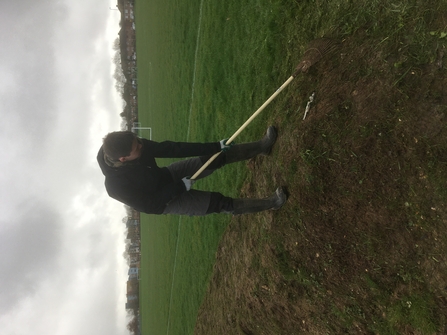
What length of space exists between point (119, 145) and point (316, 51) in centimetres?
254

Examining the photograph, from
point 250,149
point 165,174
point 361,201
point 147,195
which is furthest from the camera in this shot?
point 250,149

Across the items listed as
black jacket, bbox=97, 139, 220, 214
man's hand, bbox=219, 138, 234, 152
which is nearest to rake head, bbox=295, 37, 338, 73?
man's hand, bbox=219, 138, 234, 152

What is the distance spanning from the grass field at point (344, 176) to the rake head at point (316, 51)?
8 centimetres

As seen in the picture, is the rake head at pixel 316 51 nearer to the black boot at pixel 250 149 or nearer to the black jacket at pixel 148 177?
the black boot at pixel 250 149

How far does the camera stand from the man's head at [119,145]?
3354 mm

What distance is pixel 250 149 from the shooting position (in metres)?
4.61

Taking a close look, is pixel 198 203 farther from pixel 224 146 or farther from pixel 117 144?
pixel 117 144

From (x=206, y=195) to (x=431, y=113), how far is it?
106 inches

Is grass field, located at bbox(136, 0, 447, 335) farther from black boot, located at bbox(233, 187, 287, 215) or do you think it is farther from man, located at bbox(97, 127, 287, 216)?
man, located at bbox(97, 127, 287, 216)

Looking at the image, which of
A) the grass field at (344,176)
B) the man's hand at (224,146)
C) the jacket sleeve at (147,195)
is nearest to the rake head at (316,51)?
the grass field at (344,176)

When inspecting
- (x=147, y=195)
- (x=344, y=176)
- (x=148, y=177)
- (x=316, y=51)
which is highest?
(x=316, y=51)

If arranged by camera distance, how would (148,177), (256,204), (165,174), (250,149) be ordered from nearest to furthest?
(148,177) < (165,174) < (256,204) < (250,149)

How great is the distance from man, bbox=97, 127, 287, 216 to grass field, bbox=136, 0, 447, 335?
465 mm

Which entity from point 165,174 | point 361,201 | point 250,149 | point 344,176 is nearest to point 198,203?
point 165,174
